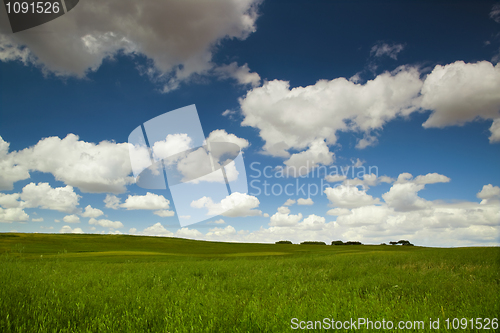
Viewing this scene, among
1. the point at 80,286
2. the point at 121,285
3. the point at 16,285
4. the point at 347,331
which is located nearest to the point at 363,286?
the point at 347,331

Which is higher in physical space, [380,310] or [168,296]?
[380,310]

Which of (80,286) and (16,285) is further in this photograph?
(80,286)

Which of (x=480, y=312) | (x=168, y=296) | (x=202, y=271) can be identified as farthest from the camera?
(x=202, y=271)

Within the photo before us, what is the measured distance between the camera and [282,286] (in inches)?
342

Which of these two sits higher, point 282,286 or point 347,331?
point 347,331

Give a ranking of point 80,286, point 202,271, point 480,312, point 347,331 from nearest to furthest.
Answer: point 347,331
point 480,312
point 80,286
point 202,271

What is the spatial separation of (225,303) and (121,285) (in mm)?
4489

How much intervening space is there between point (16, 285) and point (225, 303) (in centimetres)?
606

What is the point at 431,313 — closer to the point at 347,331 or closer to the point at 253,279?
the point at 347,331

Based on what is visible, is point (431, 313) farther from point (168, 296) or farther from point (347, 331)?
point (168, 296)

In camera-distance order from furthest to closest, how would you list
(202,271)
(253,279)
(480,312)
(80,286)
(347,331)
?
(202,271), (253,279), (80,286), (480,312), (347,331)

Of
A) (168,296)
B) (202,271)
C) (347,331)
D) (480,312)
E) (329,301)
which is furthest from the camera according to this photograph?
(202,271)

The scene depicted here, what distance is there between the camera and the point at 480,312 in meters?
5.00

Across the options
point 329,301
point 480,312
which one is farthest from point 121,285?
point 480,312
